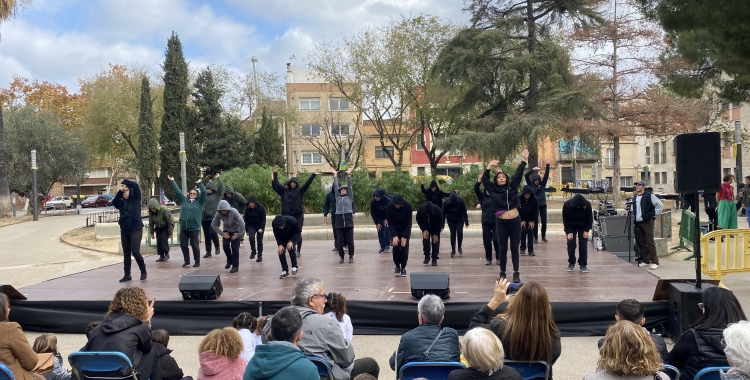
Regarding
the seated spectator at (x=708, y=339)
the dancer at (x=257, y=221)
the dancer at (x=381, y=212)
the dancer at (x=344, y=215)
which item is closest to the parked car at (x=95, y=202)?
the dancer at (x=257, y=221)

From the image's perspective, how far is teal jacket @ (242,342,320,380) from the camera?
3.69 meters

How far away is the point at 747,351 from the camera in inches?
136

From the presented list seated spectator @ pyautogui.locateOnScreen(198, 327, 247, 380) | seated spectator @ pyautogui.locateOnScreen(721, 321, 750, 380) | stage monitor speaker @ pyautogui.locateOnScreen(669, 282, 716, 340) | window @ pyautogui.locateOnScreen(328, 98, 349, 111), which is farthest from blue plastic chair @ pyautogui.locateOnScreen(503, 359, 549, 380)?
window @ pyautogui.locateOnScreen(328, 98, 349, 111)

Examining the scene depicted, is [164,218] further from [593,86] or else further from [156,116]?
[156,116]

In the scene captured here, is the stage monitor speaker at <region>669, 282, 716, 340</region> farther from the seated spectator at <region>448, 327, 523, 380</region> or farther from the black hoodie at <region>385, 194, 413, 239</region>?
the black hoodie at <region>385, 194, 413, 239</region>

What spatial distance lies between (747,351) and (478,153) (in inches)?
939

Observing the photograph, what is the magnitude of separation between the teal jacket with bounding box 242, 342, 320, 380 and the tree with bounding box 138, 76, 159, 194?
1422 inches

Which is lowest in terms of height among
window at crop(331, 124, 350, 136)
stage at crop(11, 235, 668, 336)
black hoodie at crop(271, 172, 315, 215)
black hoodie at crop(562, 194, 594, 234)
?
stage at crop(11, 235, 668, 336)

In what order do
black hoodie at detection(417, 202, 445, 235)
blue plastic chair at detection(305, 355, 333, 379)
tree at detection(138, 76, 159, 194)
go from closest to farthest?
blue plastic chair at detection(305, 355, 333, 379) → black hoodie at detection(417, 202, 445, 235) → tree at detection(138, 76, 159, 194)

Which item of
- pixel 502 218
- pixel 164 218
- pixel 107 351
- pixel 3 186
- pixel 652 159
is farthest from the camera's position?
pixel 652 159

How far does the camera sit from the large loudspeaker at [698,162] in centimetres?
709

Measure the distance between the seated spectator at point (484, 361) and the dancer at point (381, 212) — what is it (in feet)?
27.8

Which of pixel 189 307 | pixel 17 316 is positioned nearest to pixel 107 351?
pixel 189 307

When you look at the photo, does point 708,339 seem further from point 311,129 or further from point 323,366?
point 311,129
